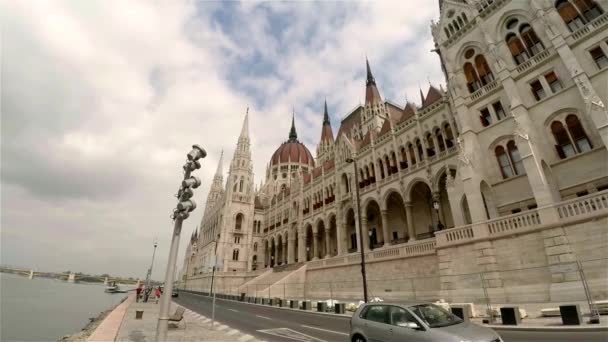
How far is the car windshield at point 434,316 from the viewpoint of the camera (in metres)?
5.59

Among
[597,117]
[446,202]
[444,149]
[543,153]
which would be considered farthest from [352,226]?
[597,117]

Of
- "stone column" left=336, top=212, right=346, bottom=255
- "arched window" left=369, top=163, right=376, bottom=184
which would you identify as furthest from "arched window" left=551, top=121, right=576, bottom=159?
"stone column" left=336, top=212, right=346, bottom=255

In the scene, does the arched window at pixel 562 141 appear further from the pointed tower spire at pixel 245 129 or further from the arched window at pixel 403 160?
the pointed tower spire at pixel 245 129

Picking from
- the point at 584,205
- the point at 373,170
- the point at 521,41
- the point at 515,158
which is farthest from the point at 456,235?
the point at 373,170

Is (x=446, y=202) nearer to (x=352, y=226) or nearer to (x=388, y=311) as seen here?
(x=352, y=226)

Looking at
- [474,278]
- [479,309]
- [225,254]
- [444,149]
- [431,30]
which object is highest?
[431,30]

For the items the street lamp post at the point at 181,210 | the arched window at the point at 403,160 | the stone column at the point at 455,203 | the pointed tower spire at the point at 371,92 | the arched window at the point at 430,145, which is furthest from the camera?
the pointed tower spire at the point at 371,92

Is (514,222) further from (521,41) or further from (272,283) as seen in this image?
(272,283)

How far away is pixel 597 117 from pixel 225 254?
57221 mm

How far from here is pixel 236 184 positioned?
66688 millimetres

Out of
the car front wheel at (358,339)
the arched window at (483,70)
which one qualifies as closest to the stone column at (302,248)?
the arched window at (483,70)

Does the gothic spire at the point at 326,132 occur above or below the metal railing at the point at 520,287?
above

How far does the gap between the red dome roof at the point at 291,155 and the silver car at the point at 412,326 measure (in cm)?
7716

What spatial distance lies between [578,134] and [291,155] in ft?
236
